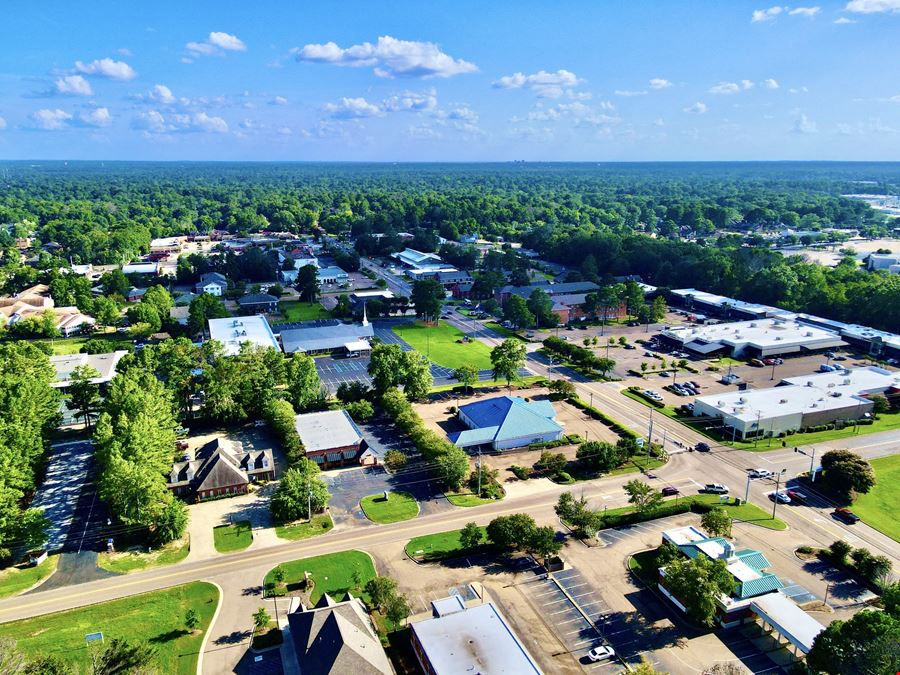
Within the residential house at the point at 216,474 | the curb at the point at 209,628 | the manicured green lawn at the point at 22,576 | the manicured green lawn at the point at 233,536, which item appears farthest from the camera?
the residential house at the point at 216,474

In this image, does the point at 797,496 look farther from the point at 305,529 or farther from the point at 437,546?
the point at 305,529

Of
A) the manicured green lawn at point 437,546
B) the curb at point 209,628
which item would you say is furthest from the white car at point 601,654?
the curb at point 209,628

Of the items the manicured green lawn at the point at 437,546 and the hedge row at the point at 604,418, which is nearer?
the manicured green lawn at the point at 437,546

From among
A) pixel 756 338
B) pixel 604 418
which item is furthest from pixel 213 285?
pixel 756 338

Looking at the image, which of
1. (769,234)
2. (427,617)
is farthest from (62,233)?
(769,234)

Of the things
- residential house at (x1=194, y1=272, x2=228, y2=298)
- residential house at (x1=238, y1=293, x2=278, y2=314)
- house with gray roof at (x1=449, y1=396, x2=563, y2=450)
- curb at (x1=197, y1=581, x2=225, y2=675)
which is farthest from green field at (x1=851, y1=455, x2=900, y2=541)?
residential house at (x1=194, y1=272, x2=228, y2=298)

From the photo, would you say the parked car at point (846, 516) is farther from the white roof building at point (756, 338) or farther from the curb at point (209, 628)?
the curb at point (209, 628)
